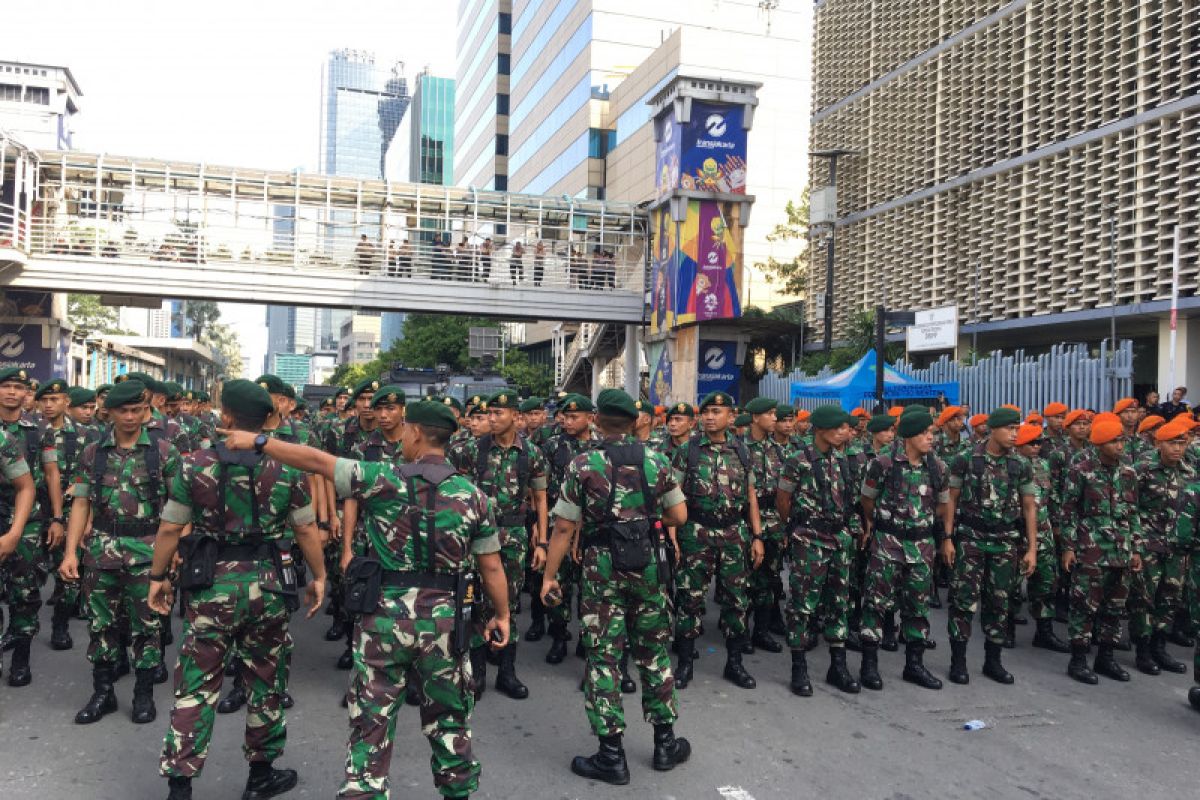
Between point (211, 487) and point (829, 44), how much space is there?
25973 millimetres

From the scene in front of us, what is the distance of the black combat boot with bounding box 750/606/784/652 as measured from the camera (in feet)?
23.4

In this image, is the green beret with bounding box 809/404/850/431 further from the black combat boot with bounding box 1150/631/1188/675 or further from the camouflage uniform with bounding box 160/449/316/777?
the camouflage uniform with bounding box 160/449/316/777

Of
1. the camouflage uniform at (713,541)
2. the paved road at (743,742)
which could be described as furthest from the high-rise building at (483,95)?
the paved road at (743,742)

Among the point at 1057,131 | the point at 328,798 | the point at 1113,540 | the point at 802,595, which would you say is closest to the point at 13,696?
the point at 328,798

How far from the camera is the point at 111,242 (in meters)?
22.9

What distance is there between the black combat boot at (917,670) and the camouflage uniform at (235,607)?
445cm

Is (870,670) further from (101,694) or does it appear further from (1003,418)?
(101,694)

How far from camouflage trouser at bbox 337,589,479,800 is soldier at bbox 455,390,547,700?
2336 millimetres

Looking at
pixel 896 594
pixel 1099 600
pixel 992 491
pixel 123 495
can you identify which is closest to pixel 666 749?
pixel 896 594

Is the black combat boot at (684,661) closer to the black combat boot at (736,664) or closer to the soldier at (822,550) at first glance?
the black combat boot at (736,664)

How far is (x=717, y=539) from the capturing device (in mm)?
5953

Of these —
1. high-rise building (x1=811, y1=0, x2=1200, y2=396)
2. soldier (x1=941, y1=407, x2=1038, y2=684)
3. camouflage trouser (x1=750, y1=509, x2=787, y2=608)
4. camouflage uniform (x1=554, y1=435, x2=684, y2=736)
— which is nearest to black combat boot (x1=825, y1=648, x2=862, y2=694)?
soldier (x1=941, y1=407, x2=1038, y2=684)

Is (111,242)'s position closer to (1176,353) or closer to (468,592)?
(468,592)

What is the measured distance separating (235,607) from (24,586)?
283cm
